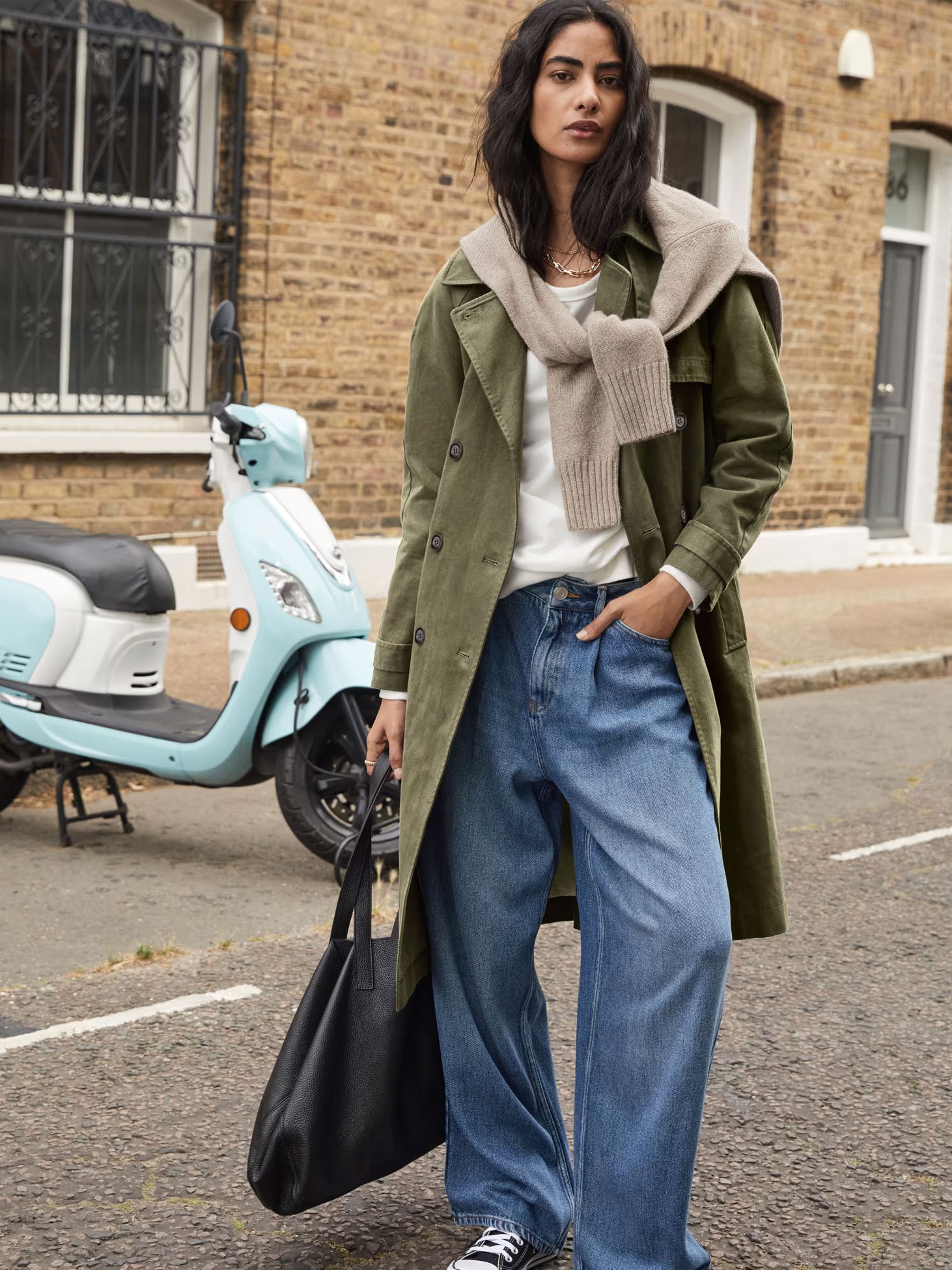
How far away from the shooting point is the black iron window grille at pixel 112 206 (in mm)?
9359

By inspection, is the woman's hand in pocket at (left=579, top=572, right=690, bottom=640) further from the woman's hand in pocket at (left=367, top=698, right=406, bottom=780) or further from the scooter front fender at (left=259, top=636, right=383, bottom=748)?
the scooter front fender at (left=259, top=636, right=383, bottom=748)

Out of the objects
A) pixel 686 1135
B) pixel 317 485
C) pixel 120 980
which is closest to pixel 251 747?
pixel 120 980

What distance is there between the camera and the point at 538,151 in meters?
2.64

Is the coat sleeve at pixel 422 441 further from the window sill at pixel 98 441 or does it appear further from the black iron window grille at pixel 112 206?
the black iron window grille at pixel 112 206

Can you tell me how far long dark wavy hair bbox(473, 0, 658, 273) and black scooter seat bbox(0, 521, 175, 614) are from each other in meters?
2.99

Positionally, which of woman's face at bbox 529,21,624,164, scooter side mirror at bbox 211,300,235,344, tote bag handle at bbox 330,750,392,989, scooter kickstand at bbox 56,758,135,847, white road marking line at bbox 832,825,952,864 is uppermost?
woman's face at bbox 529,21,624,164

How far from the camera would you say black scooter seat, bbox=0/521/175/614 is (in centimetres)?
543

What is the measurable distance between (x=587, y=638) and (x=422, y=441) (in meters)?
0.44

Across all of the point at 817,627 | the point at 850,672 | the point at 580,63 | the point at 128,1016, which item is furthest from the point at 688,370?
the point at 817,627

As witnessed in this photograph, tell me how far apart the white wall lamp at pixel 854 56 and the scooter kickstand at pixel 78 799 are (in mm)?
10038

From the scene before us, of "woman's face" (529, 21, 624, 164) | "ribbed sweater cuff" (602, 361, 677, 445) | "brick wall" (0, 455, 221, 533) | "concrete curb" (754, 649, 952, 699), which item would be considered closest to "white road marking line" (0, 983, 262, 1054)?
"ribbed sweater cuff" (602, 361, 677, 445)

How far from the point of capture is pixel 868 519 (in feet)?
49.1

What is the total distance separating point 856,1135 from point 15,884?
9.06 ft

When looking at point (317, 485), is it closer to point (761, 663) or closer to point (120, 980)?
point (761, 663)
